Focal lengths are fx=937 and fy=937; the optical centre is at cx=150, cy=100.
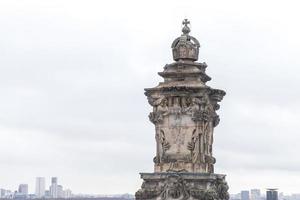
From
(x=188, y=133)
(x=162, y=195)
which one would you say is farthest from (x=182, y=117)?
(x=162, y=195)

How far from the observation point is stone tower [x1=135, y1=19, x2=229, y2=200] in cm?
2870

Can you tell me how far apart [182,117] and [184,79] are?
123 centimetres

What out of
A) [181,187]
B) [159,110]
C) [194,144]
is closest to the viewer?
[181,187]

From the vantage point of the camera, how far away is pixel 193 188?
28578mm

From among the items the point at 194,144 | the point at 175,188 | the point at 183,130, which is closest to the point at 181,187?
the point at 175,188

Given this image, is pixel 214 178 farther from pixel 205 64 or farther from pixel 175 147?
pixel 205 64

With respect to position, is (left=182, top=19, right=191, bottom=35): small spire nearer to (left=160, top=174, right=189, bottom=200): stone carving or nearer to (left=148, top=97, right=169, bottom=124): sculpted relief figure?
(left=148, top=97, right=169, bottom=124): sculpted relief figure

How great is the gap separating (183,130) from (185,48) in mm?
2627

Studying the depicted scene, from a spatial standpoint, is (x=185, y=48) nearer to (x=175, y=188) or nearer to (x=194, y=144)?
(x=194, y=144)

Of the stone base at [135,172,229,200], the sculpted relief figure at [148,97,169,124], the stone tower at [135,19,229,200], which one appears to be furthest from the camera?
the sculpted relief figure at [148,97,169,124]

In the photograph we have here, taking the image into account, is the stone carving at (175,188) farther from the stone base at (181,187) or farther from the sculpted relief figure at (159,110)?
the sculpted relief figure at (159,110)

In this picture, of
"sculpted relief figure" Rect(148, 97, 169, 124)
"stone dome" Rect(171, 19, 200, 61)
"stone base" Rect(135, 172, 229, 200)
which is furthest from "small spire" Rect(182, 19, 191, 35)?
"stone base" Rect(135, 172, 229, 200)

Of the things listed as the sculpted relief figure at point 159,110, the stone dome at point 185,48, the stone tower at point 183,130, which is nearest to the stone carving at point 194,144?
the stone tower at point 183,130

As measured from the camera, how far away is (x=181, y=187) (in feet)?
93.9
